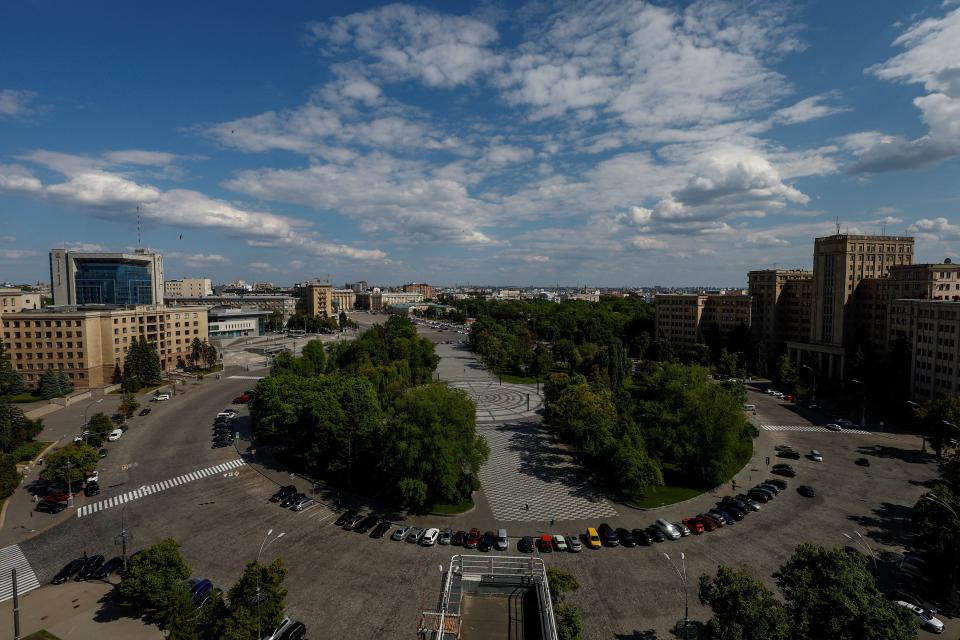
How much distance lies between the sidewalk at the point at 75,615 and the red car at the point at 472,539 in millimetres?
14418

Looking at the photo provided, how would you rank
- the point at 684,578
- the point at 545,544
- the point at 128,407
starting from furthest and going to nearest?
the point at 128,407, the point at 545,544, the point at 684,578

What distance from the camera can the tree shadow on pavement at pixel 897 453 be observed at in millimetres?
39312

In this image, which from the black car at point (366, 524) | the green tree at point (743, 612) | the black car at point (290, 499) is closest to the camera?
the green tree at point (743, 612)

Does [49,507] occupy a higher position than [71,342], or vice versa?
[71,342]

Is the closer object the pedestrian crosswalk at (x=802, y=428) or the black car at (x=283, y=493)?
the black car at (x=283, y=493)

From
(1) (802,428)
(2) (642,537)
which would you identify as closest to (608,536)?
(2) (642,537)

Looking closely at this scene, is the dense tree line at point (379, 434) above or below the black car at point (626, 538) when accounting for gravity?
above

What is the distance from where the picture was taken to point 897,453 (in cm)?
4075

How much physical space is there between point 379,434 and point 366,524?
6.13 m

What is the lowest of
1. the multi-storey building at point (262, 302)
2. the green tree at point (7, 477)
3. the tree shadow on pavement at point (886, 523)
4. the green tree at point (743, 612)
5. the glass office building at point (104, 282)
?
the tree shadow on pavement at point (886, 523)

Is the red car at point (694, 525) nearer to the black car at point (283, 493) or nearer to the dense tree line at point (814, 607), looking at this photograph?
the dense tree line at point (814, 607)

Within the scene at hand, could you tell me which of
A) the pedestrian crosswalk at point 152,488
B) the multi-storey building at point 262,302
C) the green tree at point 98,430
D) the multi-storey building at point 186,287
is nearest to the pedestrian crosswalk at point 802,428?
the pedestrian crosswalk at point 152,488

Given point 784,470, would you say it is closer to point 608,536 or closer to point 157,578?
point 608,536

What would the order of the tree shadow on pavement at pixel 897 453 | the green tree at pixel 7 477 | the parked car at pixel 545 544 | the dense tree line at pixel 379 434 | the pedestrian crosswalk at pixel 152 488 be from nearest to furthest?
1. the parked car at pixel 545 544
2. the dense tree line at pixel 379 434
3. the green tree at pixel 7 477
4. the pedestrian crosswalk at pixel 152 488
5. the tree shadow on pavement at pixel 897 453
